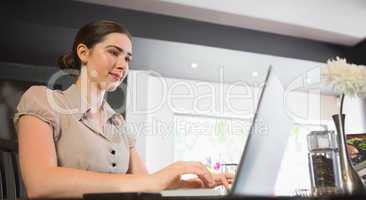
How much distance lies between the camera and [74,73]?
141cm

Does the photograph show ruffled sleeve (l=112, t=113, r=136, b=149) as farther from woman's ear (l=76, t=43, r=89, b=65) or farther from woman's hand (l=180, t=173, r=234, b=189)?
woman's hand (l=180, t=173, r=234, b=189)

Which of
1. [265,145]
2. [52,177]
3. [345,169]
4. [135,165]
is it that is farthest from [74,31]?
[265,145]

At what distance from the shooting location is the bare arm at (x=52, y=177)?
2.71 feet

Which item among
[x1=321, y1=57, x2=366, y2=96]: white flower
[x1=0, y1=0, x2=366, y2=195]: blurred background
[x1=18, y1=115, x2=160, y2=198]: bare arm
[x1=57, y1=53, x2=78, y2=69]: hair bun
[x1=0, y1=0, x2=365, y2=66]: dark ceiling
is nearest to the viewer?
[x1=18, y1=115, x2=160, y2=198]: bare arm

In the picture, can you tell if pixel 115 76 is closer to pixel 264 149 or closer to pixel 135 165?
pixel 135 165

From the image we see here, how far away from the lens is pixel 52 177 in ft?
2.88

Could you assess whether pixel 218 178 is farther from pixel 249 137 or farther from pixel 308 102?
pixel 308 102

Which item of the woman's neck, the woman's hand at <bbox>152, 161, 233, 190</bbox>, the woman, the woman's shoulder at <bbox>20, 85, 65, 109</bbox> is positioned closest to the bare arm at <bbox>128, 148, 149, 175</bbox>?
the woman

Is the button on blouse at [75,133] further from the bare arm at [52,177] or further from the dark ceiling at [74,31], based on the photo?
the dark ceiling at [74,31]

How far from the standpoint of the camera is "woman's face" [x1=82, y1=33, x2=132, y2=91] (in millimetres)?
1332

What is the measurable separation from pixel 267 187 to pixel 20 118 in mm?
713

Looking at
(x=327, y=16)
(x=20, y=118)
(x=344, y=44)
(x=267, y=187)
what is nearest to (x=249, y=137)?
(x=267, y=187)

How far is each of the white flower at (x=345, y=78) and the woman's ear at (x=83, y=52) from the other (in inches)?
30.4

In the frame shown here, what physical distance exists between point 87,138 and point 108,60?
300 millimetres
